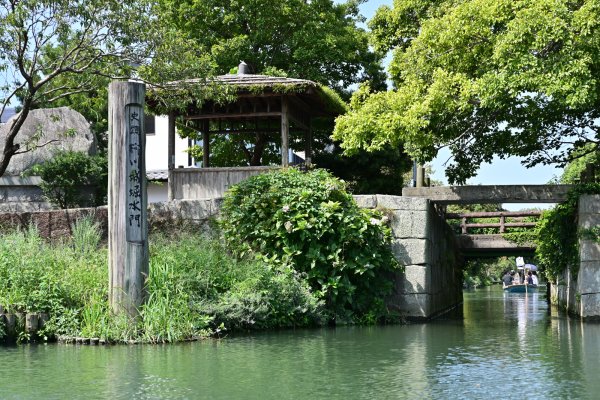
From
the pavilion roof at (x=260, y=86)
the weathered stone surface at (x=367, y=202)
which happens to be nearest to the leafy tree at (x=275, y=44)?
the pavilion roof at (x=260, y=86)

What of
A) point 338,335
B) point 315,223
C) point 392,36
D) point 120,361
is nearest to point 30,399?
point 120,361

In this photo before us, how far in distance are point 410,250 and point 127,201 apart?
558 centimetres

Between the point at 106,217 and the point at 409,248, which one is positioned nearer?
the point at 409,248

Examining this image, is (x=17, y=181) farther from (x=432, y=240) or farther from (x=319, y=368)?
(x=319, y=368)

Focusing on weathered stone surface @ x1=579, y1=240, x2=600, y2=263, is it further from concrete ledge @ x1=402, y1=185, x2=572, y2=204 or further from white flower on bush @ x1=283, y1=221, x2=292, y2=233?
white flower on bush @ x1=283, y1=221, x2=292, y2=233

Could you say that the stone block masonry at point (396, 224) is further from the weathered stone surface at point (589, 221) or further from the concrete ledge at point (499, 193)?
the weathered stone surface at point (589, 221)

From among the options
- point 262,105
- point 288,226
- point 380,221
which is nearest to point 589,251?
point 380,221

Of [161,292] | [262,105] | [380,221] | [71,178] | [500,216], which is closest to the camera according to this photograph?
[161,292]

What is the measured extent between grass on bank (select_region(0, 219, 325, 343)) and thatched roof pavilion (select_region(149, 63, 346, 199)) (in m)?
4.45

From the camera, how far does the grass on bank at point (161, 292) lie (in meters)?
11.4

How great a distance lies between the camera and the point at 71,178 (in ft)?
65.5

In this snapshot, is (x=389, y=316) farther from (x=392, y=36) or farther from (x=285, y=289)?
(x=392, y=36)

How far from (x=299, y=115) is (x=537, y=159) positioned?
5.58 m

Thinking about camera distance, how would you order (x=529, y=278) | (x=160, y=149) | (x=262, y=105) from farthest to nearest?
(x=529, y=278) < (x=160, y=149) < (x=262, y=105)
